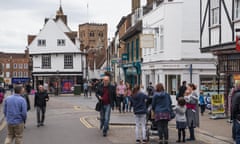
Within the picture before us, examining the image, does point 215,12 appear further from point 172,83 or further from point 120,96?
point 172,83

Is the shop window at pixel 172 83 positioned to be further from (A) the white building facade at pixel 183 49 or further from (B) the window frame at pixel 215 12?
(B) the window frame at pixel 215 12

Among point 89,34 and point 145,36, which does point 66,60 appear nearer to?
point 145,36

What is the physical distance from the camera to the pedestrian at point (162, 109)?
43.1 feet

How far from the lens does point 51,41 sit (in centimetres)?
6838

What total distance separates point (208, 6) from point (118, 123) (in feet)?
24.5

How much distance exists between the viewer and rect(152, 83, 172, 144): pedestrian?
43.1 ft

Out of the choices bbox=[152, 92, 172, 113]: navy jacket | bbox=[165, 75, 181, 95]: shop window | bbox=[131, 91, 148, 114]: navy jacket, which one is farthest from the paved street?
bbox=[165, 75, 181, 95]: shop window

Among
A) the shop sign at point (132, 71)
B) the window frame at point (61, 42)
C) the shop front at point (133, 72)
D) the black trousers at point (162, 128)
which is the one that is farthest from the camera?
the window frame at point (61, 42)

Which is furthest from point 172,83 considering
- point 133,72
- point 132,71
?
point 132,71

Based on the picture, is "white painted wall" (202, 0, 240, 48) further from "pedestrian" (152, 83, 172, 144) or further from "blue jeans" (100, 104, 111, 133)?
"pedestrian" (152, 83, 172, 144)

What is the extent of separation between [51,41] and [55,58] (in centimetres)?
262

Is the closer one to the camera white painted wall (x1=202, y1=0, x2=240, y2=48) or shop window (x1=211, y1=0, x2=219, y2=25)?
white painted wall (x1=202, y1=0, x2=240, y2=48)

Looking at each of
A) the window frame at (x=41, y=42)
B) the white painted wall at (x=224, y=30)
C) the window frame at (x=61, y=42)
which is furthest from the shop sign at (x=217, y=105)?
the window frame at (x=41, y=42)

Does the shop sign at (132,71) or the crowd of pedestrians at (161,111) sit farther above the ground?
the shop sign at (132,71)
